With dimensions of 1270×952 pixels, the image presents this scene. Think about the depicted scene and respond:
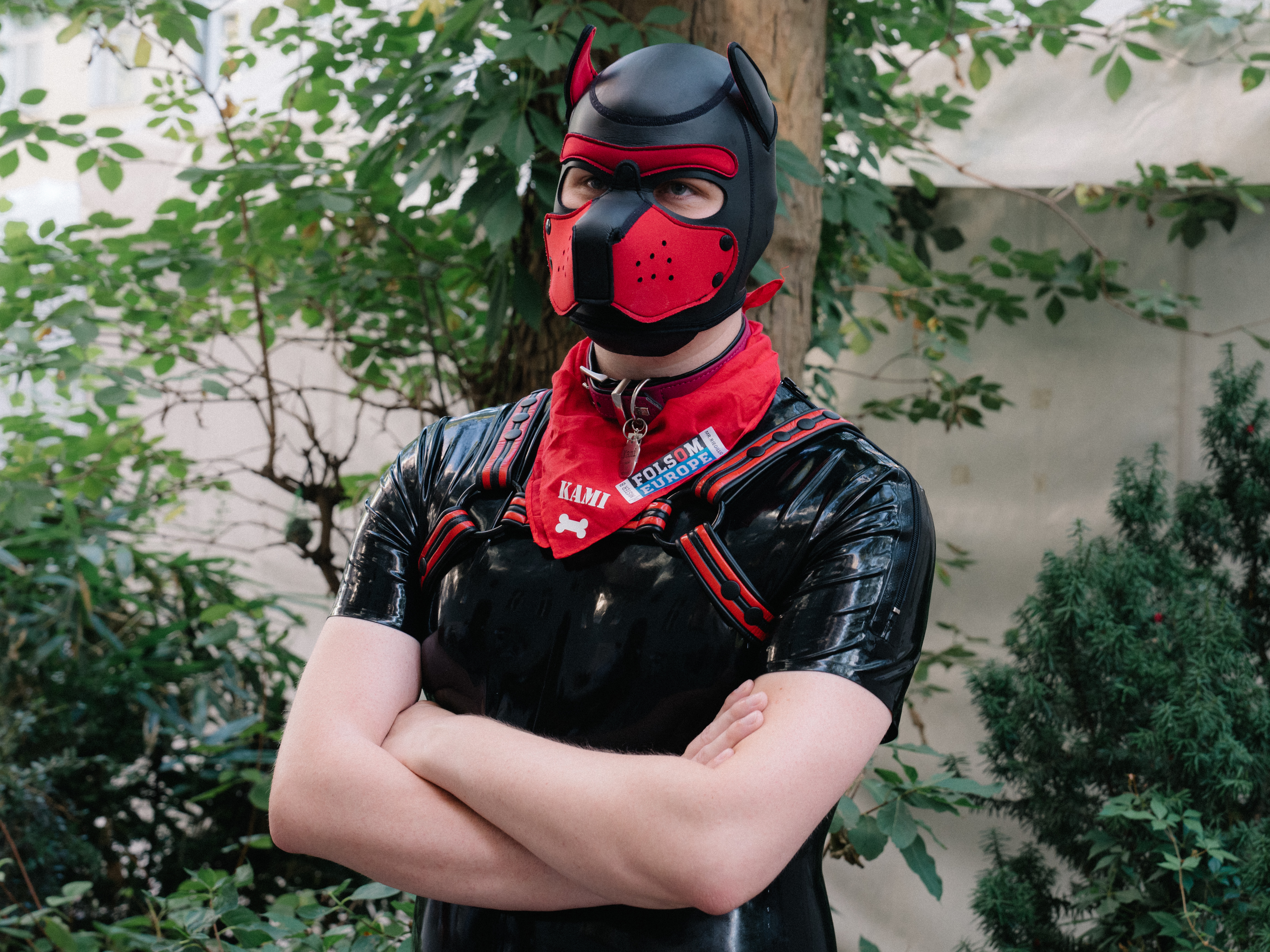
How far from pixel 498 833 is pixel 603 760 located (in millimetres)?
134

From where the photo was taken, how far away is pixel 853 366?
10.7 ft

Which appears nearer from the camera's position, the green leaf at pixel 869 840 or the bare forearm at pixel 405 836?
the bare forearm at pixel 405 836

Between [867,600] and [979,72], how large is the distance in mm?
1957

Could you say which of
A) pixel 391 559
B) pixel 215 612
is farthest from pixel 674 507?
pixel 215 612

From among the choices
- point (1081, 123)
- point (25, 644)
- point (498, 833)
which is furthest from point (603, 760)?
point (25, 644)

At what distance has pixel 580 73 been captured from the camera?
47.6 inches

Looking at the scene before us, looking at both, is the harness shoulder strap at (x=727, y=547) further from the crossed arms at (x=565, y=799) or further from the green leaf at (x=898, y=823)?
the green leaf at (x=898, y=823)

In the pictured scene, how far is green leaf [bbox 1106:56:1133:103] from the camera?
2375 mm

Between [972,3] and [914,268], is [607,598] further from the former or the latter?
[972,3]

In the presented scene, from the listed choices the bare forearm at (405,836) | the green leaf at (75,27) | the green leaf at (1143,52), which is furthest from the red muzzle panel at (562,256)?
the green leaf at (1143,52)

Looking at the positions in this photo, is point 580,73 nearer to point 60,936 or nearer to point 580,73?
point 580,73

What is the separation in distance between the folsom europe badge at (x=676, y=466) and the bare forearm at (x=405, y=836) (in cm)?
36

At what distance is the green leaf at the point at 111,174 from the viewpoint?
2303 mm

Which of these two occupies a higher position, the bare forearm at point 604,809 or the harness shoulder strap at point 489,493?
the harness shoulder strap at point 489,493
